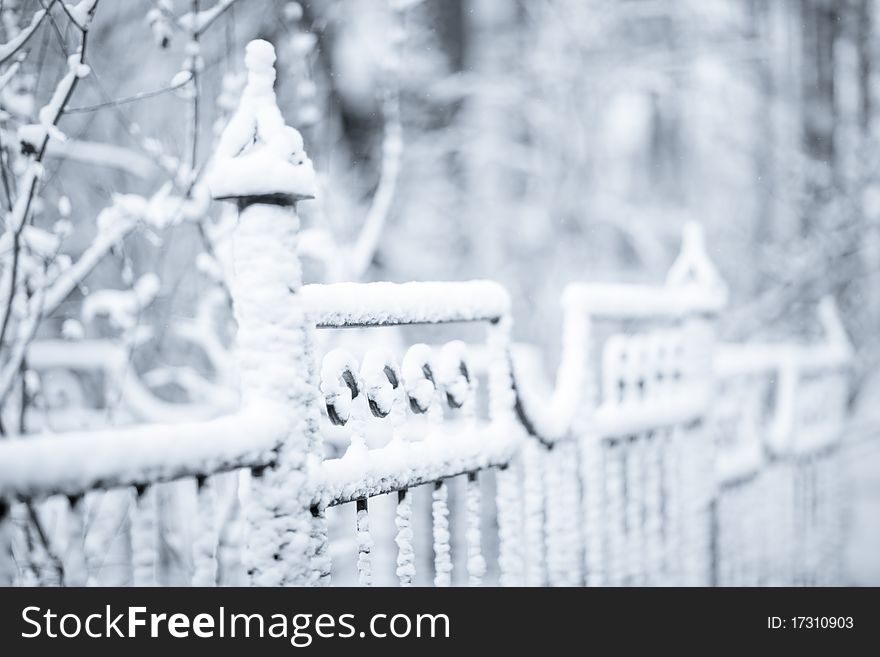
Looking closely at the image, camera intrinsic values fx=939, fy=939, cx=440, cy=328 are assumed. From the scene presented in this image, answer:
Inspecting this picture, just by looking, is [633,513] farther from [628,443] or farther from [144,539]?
[144,539]

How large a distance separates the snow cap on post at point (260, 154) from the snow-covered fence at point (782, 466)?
3.11 m

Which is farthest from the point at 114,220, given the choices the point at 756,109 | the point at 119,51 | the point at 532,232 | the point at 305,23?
the point at 756,109

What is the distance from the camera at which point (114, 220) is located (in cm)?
352

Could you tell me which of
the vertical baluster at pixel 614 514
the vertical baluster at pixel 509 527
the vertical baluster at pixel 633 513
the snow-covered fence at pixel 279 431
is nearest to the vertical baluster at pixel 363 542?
the snow-covered fence at pixel 279 431

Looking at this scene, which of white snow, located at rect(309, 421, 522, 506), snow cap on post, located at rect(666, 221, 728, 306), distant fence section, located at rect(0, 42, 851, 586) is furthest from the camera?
snow cap on post, located at rect(666, 221, 728, 306)

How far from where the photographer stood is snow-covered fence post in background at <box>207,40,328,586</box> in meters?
2.02

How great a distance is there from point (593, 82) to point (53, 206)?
480cm

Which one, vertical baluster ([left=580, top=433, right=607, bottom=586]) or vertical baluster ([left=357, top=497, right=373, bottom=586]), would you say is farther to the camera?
vertical baluster ([left=580, top=433, right=607, bottom=586])

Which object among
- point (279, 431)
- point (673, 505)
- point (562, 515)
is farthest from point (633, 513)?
point (279, 431)

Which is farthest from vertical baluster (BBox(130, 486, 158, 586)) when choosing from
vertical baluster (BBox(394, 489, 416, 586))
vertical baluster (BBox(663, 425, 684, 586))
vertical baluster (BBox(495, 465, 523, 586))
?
vertical baluster (BBox(663, 425, 684, 586))

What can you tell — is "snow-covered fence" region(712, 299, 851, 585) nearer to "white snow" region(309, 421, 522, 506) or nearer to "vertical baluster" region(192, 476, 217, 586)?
"white snow" region(309, 421, 522, 506)

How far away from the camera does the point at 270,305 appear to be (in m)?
2.04

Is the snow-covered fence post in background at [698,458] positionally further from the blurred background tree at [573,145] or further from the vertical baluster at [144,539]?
Result: the vertical baluster at [144,539]

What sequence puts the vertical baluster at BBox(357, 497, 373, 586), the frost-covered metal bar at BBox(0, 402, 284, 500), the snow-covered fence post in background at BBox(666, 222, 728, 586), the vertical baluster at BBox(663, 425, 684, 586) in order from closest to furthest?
the frost-covered metal bar at BBox(0, 402, 284, 500) → the vertical baluster at BBox(357, 497, 373, 586) → the vertical baluster at BBox(663, 425, 684, 586) → the snow-covered fence post in background at BBox(666, 222, 728, 586)
